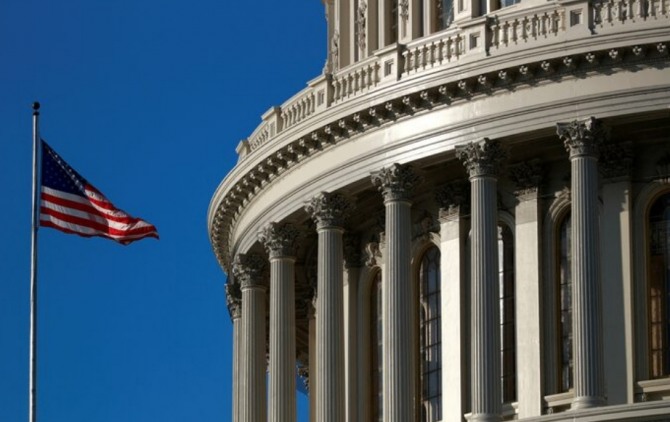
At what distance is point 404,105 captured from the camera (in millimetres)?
76375

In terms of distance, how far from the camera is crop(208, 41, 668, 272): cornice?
7312 cm

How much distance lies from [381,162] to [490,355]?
19.4ft

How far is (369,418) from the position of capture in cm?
7988

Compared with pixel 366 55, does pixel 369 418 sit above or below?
below

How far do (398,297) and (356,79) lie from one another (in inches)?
230

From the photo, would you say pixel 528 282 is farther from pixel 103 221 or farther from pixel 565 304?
pixel 103 221

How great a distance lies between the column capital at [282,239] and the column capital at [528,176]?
272 inches

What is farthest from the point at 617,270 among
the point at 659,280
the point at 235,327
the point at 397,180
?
the point at 235,327

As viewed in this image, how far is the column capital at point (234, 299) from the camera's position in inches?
3366

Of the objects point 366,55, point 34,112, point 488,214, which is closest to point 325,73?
point 366,55

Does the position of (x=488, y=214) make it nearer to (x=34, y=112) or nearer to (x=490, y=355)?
(x=490, y=355)

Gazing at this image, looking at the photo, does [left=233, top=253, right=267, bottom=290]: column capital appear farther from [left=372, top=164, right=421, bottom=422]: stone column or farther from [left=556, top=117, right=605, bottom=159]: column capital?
[left=556, top=117, right=605, bottom=159]: column capital

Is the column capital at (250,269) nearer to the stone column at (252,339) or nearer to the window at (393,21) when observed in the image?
the stone column at (252,339)

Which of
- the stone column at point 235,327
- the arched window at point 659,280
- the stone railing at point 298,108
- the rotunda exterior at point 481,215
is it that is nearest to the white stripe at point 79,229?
the rotunda exterior at point 481,215
